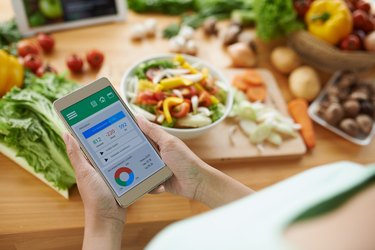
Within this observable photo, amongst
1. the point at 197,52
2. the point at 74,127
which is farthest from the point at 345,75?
the point at 74,127

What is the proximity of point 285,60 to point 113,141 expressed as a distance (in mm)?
712

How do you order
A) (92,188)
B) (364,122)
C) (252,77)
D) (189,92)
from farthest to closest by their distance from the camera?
(252,77) < (364,122) < (189,92) < (92,188)

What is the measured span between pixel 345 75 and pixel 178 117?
1.94 ft

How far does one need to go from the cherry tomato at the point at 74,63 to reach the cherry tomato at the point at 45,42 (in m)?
0.10

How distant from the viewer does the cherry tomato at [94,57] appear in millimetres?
1141

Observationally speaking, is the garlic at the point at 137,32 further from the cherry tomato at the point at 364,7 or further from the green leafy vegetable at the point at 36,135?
the cherry tomato at the point at 364,7

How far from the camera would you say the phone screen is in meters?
0.74

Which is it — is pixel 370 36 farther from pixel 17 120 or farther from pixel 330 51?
pixel 17 120

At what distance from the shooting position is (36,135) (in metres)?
0.86

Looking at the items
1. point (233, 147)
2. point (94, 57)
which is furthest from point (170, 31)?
point (233, 147)

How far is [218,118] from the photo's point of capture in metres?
0.96

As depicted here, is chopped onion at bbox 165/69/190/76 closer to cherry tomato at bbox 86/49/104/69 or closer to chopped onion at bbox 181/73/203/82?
chopped onion at bbox 181/73/203/82

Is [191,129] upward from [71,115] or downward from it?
downward

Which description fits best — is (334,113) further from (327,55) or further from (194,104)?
(194,104)
